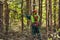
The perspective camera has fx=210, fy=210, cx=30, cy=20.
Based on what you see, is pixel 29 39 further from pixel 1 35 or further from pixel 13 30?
pixel 13 30

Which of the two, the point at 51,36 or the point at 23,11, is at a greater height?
the point at 23,11

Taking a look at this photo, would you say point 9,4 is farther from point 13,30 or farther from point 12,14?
point 13,30

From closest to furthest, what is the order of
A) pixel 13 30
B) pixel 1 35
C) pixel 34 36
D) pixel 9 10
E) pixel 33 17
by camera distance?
pixel 33 17 → pixel 34 36 → pixel 1 35 → pixel 9 10 → pixel 13 30

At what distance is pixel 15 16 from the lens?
1231 centimetres

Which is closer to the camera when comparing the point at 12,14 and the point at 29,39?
the point at 29,39

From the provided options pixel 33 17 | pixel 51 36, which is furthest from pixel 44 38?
pixel 33 17

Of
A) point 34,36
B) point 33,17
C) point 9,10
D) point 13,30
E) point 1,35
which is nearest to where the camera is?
point 33,17

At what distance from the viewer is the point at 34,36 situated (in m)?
9.48

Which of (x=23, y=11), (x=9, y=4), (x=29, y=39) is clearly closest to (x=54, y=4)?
(x=23, y=11)

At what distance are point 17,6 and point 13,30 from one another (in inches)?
60.1

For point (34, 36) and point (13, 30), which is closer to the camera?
point (34, 36)

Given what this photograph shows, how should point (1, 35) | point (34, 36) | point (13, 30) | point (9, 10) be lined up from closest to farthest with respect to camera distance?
point (34, 36)
point (1, 35)
point (9, 10)
point (13, 30)

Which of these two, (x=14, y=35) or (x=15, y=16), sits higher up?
(x=15, y=16)

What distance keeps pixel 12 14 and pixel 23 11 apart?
0.79m
